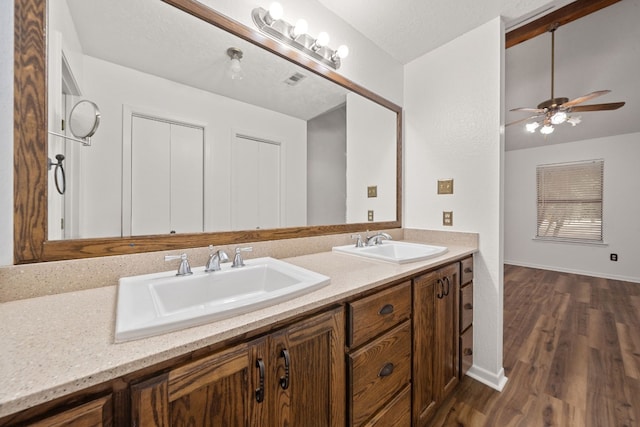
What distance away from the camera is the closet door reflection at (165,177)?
97 cm

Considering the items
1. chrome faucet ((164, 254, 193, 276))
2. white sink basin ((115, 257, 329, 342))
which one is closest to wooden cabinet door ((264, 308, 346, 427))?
white sink basin ((115, 257, 329, 342))

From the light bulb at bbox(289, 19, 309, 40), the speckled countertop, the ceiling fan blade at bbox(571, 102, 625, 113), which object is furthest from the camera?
the ceiling fan blade at bbox(571, 102, 625, 113)

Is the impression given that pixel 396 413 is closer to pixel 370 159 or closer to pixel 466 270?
pixel 466 270

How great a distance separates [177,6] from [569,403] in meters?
2.80

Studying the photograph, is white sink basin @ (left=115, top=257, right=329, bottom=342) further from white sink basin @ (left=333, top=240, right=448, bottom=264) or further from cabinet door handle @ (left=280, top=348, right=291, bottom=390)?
white sink basin @ (left=333, top=240, right=448, bottom=264)

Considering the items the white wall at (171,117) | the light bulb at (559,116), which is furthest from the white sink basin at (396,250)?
the light bulb at (559,116)

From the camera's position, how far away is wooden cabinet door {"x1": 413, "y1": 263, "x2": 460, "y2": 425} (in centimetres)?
120

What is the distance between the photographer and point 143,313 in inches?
23.8

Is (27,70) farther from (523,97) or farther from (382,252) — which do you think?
(523,97)

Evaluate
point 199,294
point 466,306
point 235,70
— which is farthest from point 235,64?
point 466,306

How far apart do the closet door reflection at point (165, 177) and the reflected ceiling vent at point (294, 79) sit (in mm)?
595

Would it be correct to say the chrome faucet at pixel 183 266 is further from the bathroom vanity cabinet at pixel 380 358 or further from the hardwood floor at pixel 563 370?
the hardwood floor at pixel 563 370

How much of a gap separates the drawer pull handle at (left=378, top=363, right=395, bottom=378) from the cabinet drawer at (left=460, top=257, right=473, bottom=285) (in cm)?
79

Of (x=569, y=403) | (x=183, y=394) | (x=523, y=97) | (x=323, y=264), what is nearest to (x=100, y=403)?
(x=183, y=394)
